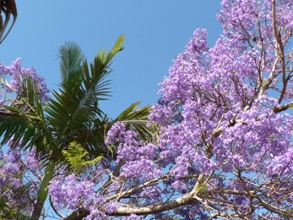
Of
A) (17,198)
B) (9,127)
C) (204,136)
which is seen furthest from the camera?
(17,198)

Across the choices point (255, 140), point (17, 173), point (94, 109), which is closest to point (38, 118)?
point (94, 109)

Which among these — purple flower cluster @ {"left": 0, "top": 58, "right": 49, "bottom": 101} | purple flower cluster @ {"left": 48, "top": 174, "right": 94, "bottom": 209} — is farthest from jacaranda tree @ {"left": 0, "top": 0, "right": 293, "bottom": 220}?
purple flower cluster @ {"left": 0, "top": 58, "right": 49, "bottom": 101}

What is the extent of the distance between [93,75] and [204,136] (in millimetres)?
4083

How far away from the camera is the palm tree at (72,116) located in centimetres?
861

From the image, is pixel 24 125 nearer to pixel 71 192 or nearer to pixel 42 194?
pixel 42 194

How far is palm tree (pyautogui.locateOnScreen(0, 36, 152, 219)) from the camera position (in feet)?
28.2

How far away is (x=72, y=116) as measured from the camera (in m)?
8.98

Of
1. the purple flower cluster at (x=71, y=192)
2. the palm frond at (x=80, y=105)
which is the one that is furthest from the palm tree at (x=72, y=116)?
the purple flower cluster at (x=71, y=192)

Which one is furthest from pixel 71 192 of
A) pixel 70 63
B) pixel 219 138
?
pixel 70 63

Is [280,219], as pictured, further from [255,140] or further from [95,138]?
[95,138]

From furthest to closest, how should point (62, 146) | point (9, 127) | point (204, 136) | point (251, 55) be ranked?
1. point (62, 146)
2. point (9, 127)
3. point (251, 55)
4. point (204, 136)

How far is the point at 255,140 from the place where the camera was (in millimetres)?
5078

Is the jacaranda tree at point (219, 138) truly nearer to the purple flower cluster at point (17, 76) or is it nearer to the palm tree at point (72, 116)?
the palm tree at point (72, 116)

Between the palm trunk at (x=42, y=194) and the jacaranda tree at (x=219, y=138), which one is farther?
the palm trunk at (x=42, y=194)
